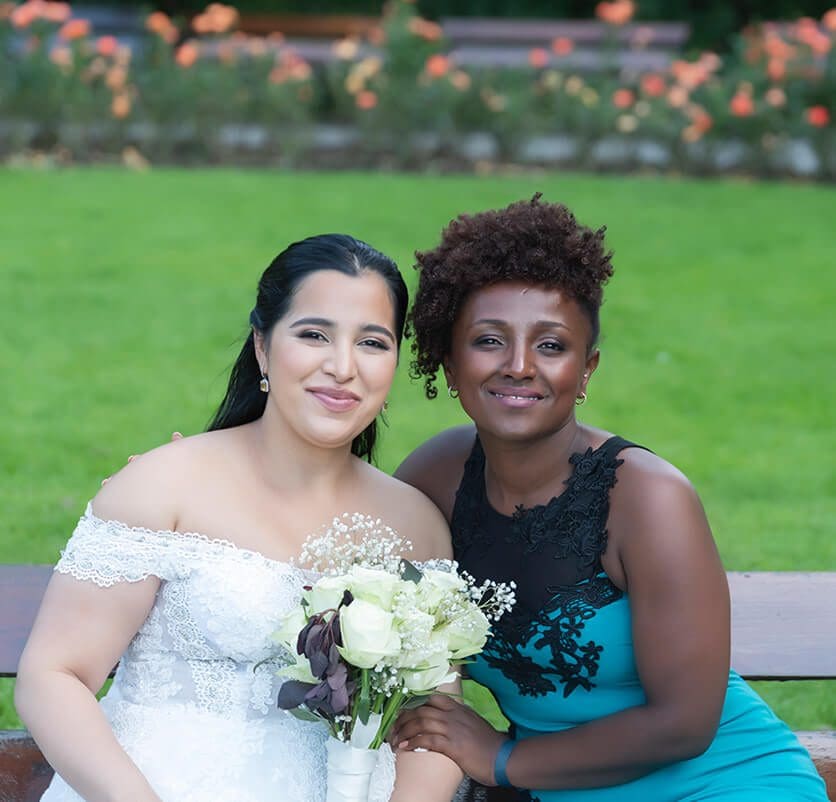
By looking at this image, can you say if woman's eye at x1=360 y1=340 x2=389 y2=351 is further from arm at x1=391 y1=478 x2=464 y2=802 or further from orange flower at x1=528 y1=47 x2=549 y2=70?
orange flower at x1=528 y1=47 x2=549 y2=70

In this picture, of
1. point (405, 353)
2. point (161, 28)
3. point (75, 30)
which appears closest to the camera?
point (405, 353)

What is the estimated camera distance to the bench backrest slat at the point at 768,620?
3832 millimetres

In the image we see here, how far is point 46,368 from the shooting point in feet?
25.4

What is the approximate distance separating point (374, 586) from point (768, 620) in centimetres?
146

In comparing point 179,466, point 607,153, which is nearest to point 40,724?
point 179,466

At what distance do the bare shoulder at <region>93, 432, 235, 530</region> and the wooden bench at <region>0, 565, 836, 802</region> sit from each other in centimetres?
66

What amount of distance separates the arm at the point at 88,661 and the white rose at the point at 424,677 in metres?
0.58

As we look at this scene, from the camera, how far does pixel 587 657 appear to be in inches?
133

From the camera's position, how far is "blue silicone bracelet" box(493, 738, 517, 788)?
11.3 feet

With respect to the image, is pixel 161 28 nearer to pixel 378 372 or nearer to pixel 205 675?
pixel 378 372

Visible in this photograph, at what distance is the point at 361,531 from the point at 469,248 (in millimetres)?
672

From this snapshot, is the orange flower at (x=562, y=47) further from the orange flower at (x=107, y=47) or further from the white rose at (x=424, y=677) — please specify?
the white rose at (x=424, y=677)

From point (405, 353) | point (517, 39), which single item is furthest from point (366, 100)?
point (405, 353)

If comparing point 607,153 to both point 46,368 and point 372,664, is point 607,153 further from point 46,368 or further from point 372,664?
point 372,664
